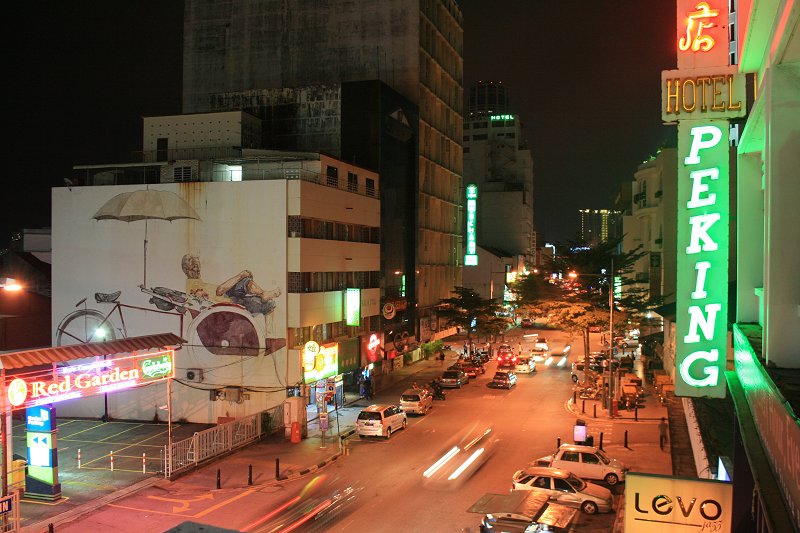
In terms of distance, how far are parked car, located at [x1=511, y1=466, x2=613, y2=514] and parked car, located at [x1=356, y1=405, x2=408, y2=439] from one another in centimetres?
1091

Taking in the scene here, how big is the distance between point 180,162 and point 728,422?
3051 cm

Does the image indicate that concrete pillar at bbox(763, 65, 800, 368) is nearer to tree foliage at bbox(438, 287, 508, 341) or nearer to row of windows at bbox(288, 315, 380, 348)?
row of windows at bbox(288, 315, 380, 348)

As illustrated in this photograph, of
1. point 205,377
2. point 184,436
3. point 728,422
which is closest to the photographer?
point 728,422

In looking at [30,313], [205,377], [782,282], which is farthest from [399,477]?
[30,313]

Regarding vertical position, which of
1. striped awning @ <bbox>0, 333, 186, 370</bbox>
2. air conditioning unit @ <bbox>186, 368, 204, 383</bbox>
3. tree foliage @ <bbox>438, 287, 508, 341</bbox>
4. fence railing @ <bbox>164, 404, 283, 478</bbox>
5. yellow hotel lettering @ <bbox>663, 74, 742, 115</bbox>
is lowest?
fence railing @ <bbox>164, 404, 283, 478</bbox>

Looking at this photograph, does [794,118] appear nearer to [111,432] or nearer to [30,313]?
[111,432]

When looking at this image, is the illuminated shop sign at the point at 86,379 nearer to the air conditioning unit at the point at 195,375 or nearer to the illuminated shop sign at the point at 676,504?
the air conditioning unit at the point at 195,375

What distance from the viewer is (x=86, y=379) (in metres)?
22.5

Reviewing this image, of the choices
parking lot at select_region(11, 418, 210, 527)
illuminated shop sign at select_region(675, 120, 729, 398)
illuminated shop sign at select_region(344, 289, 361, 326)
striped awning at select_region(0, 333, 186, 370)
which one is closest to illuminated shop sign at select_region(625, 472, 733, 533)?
illuminated shop sign at select_region(675, 120, 729, 398)

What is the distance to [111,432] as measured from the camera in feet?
112

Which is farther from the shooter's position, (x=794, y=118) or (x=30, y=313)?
(x=30, y=313)

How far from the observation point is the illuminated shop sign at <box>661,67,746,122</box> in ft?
40.2

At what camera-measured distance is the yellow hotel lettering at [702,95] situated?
1237 centimetres

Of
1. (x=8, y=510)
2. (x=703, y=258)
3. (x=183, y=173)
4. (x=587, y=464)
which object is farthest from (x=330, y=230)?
(x=703, y=258)
